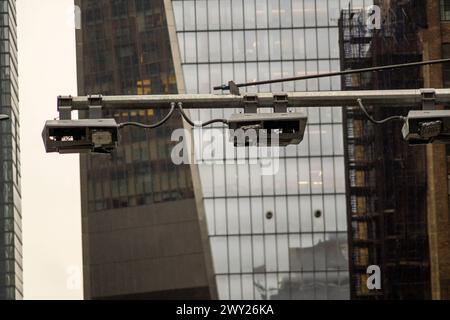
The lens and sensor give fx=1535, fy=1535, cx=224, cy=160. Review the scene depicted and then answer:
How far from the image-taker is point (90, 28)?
114 meters

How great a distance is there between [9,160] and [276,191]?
3307cm

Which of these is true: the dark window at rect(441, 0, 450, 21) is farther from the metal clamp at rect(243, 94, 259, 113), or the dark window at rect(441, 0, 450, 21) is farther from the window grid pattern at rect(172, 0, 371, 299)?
the metal clamp at rect(243, 94, 259, 113)

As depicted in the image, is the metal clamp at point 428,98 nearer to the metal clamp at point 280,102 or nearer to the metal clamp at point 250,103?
the metal clamp at point 280,102

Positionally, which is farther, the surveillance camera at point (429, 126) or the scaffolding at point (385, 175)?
the scaffolding at point (385, 175)

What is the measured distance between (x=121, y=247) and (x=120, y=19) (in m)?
16.8

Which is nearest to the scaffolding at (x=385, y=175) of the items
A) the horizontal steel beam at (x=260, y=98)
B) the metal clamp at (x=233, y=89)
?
the metal clamp at (x=233, y=89)

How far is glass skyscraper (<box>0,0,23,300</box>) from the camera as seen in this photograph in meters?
132

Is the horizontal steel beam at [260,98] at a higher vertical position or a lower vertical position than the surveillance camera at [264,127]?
higher

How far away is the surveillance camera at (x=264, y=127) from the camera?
661 inches

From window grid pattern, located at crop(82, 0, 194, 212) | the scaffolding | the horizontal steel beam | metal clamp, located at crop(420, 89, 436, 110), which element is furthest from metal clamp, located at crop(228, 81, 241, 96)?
window grid pattern, located at crop(82, 0, 194, 212)

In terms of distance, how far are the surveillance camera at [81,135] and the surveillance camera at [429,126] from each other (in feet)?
10.7

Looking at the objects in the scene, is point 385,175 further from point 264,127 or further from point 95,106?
point 95,106
